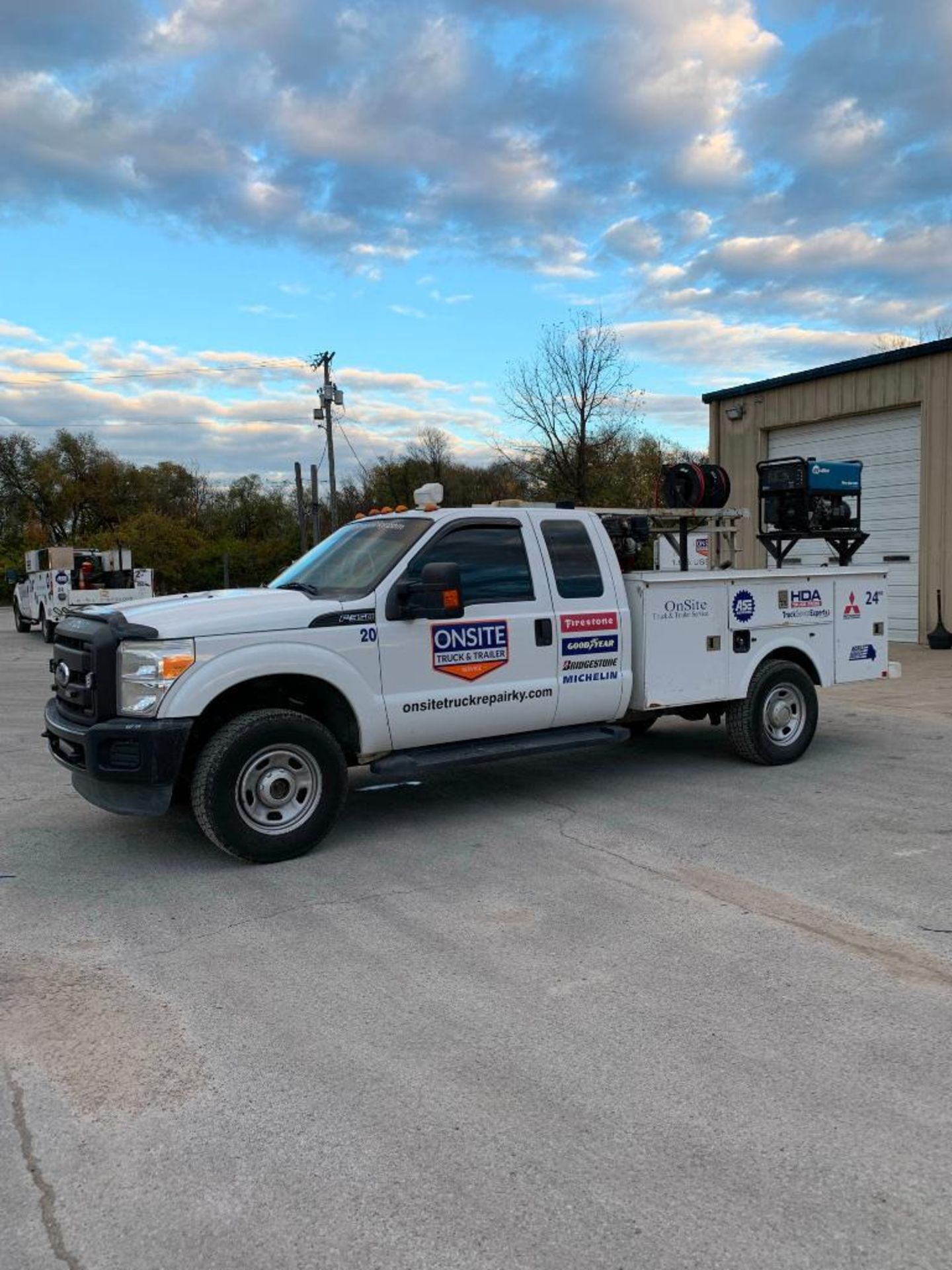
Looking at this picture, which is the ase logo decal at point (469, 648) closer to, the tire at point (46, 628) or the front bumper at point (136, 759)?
the front bumper at point (136, 759)

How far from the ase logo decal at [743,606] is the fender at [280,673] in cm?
312

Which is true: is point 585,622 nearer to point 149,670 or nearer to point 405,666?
point 405,666

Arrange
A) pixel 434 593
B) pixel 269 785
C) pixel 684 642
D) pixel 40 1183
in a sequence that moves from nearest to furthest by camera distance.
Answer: pixel 40 1183
pixel 269 785
pixel 434 593
pixel 684 642

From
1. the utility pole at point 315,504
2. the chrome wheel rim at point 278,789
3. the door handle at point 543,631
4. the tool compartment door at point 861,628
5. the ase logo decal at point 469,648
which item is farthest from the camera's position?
the utility pole at point 315,504

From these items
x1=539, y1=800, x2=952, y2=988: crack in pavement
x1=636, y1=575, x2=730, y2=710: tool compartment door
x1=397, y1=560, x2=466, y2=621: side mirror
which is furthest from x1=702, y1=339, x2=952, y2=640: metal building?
x1=539, y1=800, x2=952, y2=988: crack in pavement

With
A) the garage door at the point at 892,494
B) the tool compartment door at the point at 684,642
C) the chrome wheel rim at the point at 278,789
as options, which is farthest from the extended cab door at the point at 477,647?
the garage door at the point at 892,494

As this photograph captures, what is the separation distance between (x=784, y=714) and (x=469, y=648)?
3188mm

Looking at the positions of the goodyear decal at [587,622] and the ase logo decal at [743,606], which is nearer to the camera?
the goodyear decal at [587,622]

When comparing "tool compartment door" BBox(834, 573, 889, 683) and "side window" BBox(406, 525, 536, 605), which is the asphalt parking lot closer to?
"side window" BBox(406, 525, 536, 605)

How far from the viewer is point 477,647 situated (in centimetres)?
627

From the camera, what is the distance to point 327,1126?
294 cm

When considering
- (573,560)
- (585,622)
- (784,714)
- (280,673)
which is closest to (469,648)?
(585,622)

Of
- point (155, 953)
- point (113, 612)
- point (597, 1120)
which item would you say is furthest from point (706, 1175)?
point (113, 612)

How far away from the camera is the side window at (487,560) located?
6.32 meters
